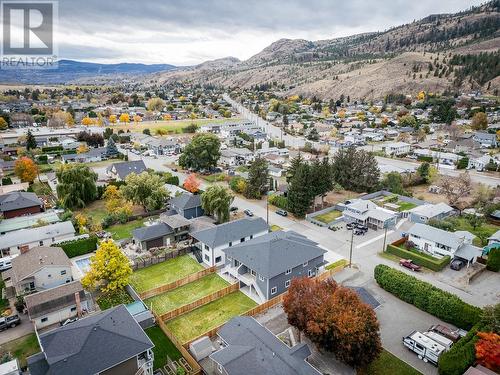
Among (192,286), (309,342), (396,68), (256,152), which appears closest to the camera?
(309,342)

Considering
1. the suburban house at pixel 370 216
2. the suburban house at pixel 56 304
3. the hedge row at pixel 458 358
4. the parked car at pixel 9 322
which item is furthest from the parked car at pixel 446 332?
the parked car at pixel 9 322

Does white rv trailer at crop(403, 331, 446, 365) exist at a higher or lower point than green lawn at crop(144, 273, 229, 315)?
higher

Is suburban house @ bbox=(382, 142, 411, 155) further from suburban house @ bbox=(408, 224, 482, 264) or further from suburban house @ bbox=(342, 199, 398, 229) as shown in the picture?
suburban house @ bbox=(408, 224, 482, 264)

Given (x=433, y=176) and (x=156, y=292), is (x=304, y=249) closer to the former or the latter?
(x=156, y=292)

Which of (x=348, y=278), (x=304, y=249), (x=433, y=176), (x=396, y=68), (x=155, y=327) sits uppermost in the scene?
(x=396, y=68)

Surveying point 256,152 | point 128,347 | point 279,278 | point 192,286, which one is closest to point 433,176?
point 256,152

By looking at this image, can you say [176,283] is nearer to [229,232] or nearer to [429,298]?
[229,232]

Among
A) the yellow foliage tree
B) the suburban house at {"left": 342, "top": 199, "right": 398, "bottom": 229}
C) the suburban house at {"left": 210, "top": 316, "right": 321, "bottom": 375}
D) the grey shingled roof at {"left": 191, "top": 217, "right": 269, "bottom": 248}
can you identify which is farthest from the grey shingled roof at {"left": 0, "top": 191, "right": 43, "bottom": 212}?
the suburban house at {"left": 342, "top": 199, "right": 398, "bottom": 229}
